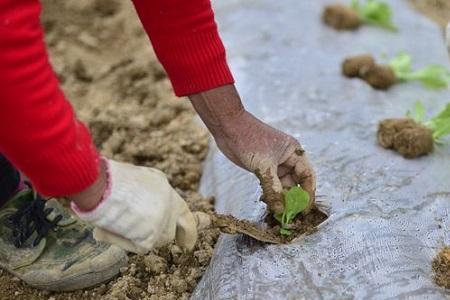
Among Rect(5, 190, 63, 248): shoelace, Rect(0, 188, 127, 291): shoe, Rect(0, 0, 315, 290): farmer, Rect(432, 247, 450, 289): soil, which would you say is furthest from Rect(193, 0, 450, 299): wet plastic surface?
Rect(5, 190, 63, 248): shoelace

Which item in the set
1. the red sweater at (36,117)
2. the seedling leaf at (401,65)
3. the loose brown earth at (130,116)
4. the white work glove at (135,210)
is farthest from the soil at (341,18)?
the red sweater at (36,117)

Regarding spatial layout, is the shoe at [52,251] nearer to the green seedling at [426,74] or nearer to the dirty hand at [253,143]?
the dirty hand at [253,143]

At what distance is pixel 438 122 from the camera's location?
1.94 m

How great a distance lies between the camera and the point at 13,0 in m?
1.09

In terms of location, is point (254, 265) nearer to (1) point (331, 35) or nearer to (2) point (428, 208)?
(2) point (428, 208)

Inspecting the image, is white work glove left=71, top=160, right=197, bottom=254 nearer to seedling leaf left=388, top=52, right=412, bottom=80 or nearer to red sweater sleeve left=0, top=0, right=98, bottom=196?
red sweater sleeve left=0, top=0, right=98, bottom=196

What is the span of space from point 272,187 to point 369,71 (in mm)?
925

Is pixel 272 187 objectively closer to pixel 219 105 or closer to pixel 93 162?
pixel 219 105

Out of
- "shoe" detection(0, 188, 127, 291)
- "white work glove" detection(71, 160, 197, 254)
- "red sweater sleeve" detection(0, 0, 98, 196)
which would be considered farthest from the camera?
"shoe" detection(0, 188, 127, 291)

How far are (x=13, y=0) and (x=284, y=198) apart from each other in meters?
0.63

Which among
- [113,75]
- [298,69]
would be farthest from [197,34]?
[113,75]

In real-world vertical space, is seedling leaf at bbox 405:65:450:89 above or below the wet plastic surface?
below

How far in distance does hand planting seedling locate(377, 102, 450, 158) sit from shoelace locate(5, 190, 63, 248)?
812 millimetres

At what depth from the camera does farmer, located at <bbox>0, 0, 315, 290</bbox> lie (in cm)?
110
